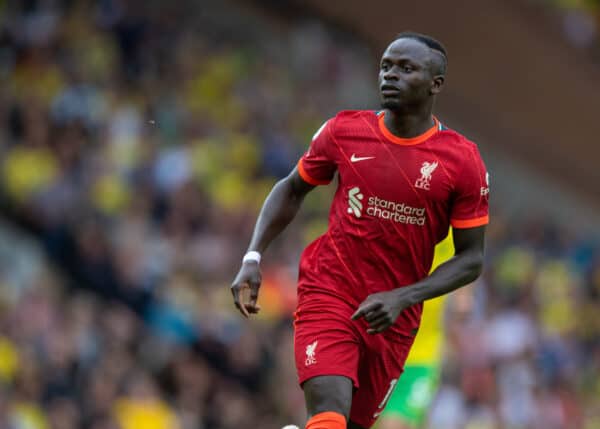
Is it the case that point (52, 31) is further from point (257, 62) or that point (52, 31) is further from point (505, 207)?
point (505, 207)

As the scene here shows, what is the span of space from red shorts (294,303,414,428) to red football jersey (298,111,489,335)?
0.08 m

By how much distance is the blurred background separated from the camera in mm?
12227

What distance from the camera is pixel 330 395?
646cm

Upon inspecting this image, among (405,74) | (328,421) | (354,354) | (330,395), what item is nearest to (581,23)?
(405,74)

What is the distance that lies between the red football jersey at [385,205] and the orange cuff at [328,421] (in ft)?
1.88

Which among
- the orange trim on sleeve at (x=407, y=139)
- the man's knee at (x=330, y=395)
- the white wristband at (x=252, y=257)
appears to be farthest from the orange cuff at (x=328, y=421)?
the orange trim on sleeve at (x=407, y=139)

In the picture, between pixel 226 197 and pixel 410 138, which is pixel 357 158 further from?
pixel 226 197

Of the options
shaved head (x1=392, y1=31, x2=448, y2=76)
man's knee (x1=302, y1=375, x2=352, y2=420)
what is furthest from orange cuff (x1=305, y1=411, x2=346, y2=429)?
shaved head (x1=392, y1=31, x2=448, y2=76)

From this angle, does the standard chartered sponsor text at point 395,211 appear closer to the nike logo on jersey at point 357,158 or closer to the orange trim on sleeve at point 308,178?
the nike logo on jersey at point 357,158

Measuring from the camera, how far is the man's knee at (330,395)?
645 centimetres

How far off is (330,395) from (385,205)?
0.99 m

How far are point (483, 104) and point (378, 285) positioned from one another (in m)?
13.6

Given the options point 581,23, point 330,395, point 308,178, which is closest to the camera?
point 330,395

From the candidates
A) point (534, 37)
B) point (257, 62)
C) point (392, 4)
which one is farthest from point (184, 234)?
point (534, 37)
